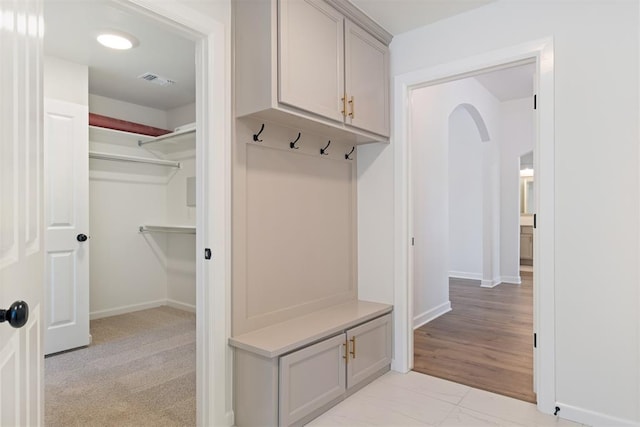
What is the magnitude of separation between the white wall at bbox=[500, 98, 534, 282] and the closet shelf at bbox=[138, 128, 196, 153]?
4849 millimetres

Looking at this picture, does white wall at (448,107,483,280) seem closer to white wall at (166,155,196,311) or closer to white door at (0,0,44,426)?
white wall at (166,155,196,311)

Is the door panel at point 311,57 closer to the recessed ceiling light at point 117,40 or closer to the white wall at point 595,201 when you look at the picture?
the white wall at point 595,201

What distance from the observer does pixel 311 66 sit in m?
2.17

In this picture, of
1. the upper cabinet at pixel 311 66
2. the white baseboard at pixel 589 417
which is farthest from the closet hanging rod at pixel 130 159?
the white baseboard at pixel 589 417

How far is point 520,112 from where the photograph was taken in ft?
20.4

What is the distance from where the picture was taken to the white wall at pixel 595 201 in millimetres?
2010

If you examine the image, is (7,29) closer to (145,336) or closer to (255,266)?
(255,266)

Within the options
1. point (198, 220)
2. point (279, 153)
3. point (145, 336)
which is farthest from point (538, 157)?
point (145, 336)

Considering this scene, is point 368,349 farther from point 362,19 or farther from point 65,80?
point 65,80

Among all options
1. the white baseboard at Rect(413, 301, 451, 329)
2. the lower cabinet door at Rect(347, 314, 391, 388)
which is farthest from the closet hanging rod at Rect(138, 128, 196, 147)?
the white baseboard at Rect(413, 301, 451, 329)

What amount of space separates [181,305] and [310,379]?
303 cm

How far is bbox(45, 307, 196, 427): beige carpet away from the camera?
7.25 ft

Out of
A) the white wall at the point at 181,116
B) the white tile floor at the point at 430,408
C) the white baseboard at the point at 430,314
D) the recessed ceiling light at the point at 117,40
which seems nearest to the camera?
the white tile floor at the point at 430,408

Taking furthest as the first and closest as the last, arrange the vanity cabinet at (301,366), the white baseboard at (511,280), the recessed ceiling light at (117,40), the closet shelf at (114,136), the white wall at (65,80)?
the white baseboard at (511,280) → the closet shelf at (114,136) → the white wall at (65,80) → the recessed ceiling light at (117,40) → the vanity cabinet at (301,366)
